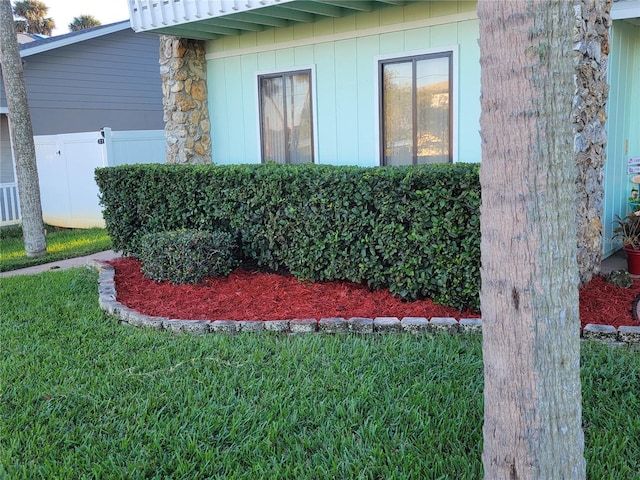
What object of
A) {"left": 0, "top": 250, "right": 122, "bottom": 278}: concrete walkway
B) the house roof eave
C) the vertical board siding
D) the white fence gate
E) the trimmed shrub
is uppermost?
the house roof eave

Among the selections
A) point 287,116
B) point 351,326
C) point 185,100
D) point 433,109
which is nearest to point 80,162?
point 185,100

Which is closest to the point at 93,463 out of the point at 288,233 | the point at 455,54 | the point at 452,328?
the point at 452,328

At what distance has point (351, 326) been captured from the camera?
15.6 feet

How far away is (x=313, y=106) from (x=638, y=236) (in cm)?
400

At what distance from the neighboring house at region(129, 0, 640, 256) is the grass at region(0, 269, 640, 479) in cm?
302

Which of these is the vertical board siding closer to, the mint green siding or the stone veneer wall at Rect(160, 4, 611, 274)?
the stone veneer wall at Rect(160, 4, 611, 274)

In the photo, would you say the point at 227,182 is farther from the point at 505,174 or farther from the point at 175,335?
the point at 505,174

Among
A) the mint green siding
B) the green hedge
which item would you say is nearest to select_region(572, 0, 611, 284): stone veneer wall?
the mint green siding

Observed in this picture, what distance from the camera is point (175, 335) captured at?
486 centimetres

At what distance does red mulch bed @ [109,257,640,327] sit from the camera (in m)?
5.08

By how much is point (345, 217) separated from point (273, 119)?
3.01 metres

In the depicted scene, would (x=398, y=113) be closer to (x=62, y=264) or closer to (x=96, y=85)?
(x=62, y=264)

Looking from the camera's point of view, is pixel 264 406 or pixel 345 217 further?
pixel 345 217

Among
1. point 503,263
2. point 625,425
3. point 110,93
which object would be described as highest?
point 110,93
